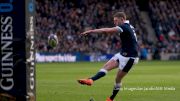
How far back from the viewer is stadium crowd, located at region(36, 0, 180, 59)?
46875mm

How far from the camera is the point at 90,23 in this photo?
49.4 meters

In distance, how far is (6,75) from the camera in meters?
9.55

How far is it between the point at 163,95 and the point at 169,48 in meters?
32.6

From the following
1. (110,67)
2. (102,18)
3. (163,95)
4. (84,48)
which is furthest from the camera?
(102,18)

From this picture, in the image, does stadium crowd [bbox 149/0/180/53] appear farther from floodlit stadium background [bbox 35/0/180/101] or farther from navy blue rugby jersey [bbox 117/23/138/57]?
navy blue rugby jersey [bbox 117/23/138/57]

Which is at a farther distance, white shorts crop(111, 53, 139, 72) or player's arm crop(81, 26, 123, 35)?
white shorts crop(111, 53, 139, 72)

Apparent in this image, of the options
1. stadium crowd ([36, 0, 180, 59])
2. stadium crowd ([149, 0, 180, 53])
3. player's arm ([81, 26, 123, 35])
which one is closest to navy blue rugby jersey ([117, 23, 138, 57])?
player's arm ([81, 26, 123, 35])

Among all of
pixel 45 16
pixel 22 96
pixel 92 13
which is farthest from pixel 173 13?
pixel 22 96

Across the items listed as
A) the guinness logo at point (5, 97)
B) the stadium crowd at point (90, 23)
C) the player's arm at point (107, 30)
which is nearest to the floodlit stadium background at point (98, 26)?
the stadium crowd at point (90, 23)

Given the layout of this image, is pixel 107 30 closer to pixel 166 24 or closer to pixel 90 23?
pixel 90 23

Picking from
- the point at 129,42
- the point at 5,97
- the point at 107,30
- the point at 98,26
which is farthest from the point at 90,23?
the point at 5,97

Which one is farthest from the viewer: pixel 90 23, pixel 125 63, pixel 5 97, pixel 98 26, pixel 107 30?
pixel 98 26

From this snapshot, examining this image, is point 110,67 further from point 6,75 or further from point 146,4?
point 146,4

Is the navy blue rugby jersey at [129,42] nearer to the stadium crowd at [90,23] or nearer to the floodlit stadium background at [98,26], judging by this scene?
the floodlit stadium background at [98,26]
